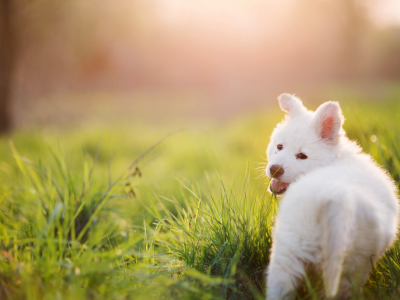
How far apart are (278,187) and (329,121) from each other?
0.62m

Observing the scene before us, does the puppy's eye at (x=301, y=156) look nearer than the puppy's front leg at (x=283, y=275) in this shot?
No

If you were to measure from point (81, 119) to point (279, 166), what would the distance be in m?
9.85

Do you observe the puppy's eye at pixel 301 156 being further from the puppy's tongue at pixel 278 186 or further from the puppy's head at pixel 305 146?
the puppy's tongue at pixel 278 186

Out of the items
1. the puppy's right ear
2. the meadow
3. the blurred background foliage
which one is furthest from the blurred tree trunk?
the puppy's right ear

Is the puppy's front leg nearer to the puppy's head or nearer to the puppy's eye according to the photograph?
the puppy's head

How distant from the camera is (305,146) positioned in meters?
1.88

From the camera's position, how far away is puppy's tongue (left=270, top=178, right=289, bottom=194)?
189 cm

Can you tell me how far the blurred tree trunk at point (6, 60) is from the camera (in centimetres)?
670

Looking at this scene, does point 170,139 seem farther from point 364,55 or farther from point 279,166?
point 364,55

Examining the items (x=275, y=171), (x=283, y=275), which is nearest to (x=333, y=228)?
(x=283, y=275)

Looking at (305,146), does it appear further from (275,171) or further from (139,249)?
(139,249)

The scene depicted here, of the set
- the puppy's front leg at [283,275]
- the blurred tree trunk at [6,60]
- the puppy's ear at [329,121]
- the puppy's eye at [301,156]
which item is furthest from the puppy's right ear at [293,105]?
the blurred tree trunk at [6,60]

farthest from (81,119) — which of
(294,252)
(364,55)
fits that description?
(364,55)

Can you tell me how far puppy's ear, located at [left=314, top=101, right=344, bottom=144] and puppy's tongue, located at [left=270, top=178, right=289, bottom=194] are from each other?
462mm
